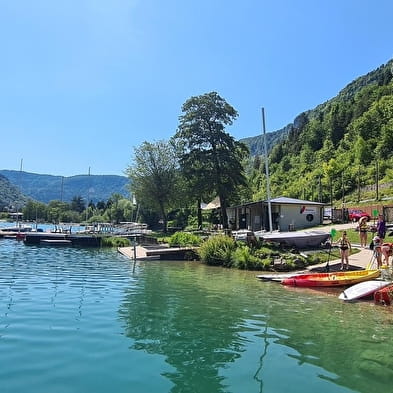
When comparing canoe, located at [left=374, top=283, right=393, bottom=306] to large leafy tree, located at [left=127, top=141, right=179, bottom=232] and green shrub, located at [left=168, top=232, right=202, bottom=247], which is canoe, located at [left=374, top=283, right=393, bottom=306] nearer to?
green shrub, located at [left=168, top=232, right=202, bottom=247]

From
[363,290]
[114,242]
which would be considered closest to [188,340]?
[363,290]

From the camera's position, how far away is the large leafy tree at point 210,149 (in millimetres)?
50438

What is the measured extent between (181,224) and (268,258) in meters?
50.1

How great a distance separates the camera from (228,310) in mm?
13195

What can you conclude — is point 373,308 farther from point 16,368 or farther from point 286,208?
point 286,208

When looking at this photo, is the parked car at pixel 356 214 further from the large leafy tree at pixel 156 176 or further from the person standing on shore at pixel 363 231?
the large leafy tree at pixel 156 176

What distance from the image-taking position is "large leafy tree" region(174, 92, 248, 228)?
50.4m

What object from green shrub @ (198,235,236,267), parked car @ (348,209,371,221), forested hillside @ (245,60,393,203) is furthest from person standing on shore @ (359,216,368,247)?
forested hillside @ (245,60,393,203)

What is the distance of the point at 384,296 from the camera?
1467cm

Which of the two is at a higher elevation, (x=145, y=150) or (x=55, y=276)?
(x=145, y=150)

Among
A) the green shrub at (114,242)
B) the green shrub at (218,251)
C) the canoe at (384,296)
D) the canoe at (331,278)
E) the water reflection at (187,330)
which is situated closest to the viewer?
the water reflection at (187,330)

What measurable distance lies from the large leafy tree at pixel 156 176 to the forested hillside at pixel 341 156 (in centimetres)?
2507

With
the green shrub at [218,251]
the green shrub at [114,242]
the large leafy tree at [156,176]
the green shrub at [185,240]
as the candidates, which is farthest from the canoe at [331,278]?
the large leafy tree at [156,176]

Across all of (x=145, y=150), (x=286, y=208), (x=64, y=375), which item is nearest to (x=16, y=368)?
(x=64, y=375)
